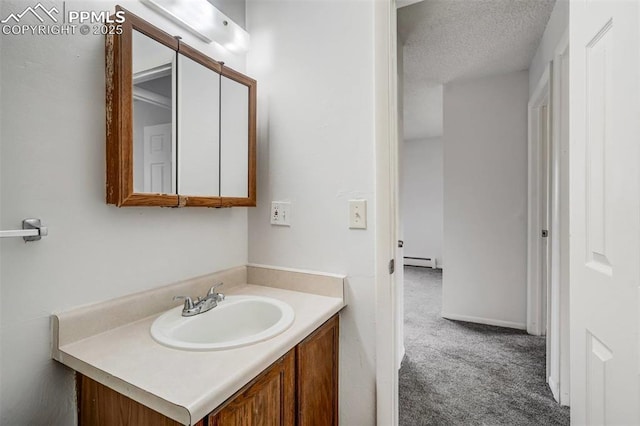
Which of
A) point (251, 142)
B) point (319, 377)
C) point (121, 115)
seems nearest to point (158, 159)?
point (121, 115)

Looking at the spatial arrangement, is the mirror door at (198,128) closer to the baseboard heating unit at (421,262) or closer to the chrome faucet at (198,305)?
the chrome faucet at (198,305)

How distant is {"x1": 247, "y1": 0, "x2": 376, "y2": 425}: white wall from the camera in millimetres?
1293

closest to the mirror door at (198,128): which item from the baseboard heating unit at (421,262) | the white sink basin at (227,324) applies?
the white sink basin at (227,324)

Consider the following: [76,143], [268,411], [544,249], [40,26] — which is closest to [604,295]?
[268,411]

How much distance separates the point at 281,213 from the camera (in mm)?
1470

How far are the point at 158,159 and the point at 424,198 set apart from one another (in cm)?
545

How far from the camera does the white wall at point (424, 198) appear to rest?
5.76 metres

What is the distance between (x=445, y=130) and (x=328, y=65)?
2.14 meters

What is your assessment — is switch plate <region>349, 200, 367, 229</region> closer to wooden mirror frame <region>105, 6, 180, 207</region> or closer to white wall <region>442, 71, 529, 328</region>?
wooden mirror frame <region>105, 6, 180, 207</region>

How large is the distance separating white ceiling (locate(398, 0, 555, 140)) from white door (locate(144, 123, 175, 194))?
117 cm

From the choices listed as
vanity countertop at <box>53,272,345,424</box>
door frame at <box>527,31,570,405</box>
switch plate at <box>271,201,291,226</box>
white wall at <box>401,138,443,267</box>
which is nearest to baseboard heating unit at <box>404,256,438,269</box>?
white wall at <box>401,138,443,267</box>

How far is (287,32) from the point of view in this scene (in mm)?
1460

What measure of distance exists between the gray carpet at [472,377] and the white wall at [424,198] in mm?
2965

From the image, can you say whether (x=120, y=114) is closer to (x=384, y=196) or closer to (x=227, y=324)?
(x=227, y=324)
